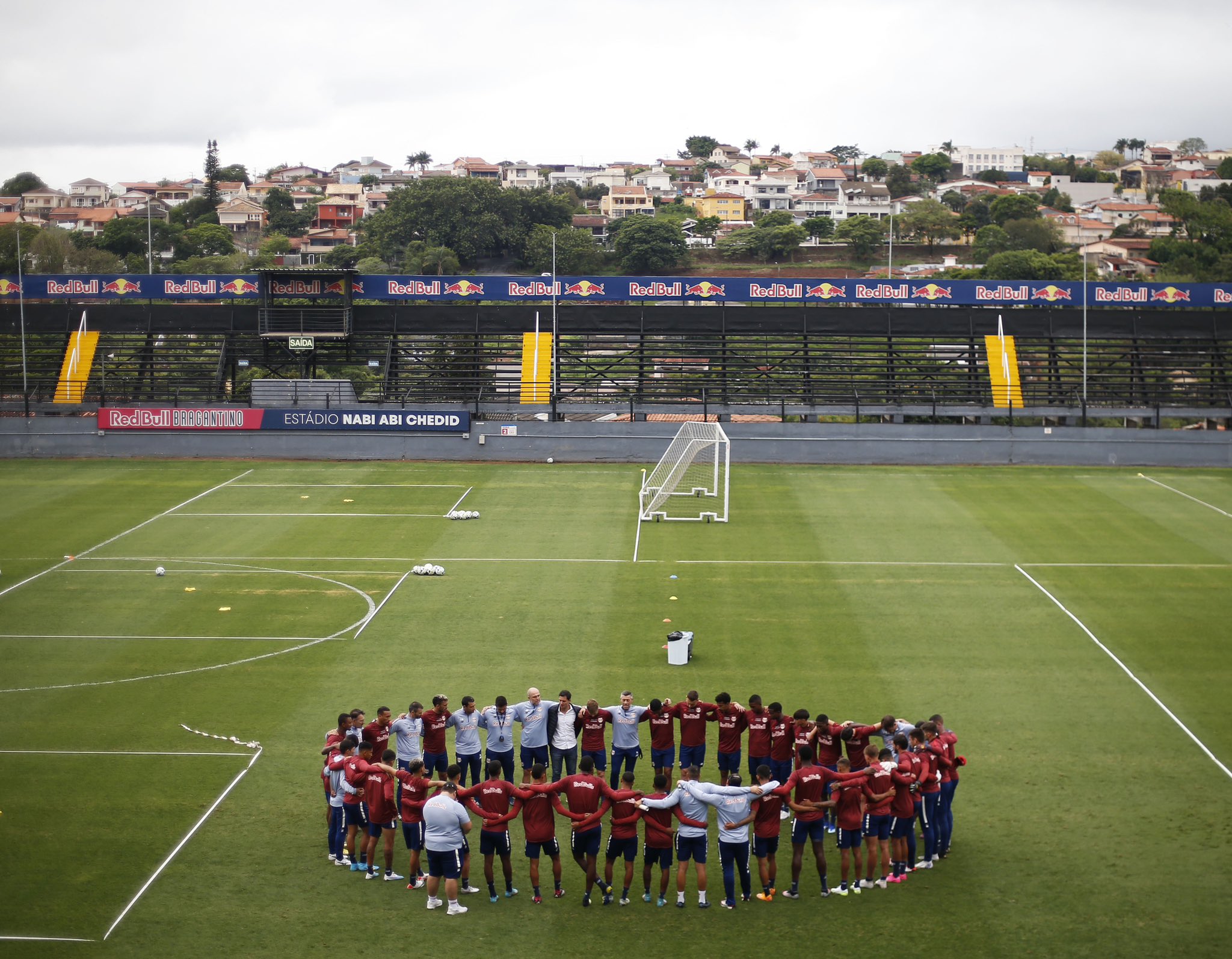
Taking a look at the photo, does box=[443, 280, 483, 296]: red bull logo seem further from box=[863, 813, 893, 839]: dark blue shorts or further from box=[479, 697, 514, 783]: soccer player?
box=[863, 813, 893, 839]: dark blue shorts

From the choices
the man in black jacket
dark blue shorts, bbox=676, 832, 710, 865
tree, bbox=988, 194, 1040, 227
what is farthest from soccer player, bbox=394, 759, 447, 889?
tree, bbox=988, 194, 1040, 227

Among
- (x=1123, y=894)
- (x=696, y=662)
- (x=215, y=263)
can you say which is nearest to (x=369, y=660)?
(x=696, y=662)

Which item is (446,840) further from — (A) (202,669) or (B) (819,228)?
(B) (819,228)

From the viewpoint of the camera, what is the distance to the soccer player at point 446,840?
40.1 feet

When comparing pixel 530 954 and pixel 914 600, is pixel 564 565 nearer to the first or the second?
pixel 914 600

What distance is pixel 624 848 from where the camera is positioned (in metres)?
12.6

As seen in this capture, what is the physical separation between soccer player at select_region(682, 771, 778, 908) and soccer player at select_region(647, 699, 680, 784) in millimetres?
2304

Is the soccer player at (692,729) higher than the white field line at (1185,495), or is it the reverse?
the white field line at (1185,495)

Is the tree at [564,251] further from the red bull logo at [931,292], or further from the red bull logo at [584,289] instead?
the red bull logo at [931,292]

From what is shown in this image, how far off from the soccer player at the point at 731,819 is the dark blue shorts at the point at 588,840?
3.43 feet

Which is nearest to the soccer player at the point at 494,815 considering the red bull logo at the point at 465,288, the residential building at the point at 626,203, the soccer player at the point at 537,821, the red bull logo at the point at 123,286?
the soccer player at the point at 537,821

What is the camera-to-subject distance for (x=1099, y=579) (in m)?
24.8

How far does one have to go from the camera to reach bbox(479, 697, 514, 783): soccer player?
47.9 feet

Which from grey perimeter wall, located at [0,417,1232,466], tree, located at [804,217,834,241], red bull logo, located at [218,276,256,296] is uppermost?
tree, located at [804,217,834,241]
